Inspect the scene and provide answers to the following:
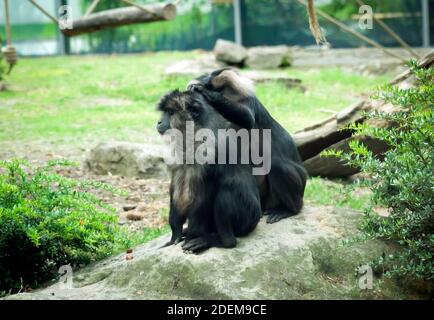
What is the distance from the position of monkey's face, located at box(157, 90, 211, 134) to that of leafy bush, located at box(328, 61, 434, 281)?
135 cm

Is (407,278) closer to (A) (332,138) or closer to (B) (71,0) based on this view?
(A) (332,138)

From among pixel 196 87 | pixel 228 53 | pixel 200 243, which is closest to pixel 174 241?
pixel 200 243

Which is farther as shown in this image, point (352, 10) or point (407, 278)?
point (352, 10)

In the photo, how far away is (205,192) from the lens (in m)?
5.88

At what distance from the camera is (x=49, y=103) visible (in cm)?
1495

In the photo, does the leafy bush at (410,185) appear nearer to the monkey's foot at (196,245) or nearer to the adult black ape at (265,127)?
the adult black ape at (265,127)

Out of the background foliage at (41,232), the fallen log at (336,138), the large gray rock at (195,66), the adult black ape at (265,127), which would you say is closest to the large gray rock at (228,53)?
the large gray rock at (195,66)

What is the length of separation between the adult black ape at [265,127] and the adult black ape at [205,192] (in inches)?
6.1

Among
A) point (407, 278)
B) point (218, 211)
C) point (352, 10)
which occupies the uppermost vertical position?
point (352, 10)

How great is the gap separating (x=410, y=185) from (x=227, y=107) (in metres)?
1.74

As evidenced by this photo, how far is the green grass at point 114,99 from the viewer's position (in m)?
11.8

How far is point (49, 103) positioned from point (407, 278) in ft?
35.5

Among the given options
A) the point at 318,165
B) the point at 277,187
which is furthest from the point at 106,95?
the point at 277,187

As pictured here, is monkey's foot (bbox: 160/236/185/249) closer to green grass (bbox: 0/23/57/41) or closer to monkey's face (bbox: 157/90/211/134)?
monkey's face (bbox: 157/90/211/134)
